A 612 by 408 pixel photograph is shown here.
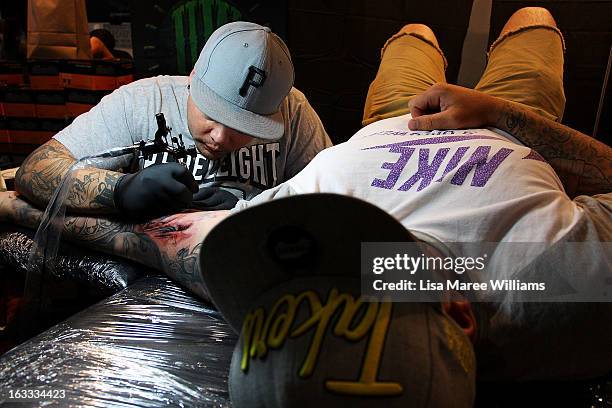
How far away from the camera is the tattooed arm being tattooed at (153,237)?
111 centimetres

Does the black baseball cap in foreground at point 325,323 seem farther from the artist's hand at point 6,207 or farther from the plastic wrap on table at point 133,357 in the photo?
the artist's hand at point 6,207

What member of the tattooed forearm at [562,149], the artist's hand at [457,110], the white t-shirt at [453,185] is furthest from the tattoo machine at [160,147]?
the tattooed forearm at [562,149]

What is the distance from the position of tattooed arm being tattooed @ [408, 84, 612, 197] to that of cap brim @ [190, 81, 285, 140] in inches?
14.4

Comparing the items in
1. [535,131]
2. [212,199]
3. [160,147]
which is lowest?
[212,199]

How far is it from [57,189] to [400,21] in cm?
145

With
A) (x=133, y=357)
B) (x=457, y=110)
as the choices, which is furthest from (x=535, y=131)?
(x=133, y=357)

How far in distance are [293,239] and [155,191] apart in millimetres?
648

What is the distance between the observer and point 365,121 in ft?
5.17

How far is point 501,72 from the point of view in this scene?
1.48 metres

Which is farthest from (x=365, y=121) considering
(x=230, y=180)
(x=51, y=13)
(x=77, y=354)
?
(x=51, y=13)

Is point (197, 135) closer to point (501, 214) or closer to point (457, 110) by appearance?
point (457, 110)

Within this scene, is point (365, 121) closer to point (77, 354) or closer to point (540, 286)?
point (540, 286)

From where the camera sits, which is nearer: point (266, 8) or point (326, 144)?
point (326, 144)
